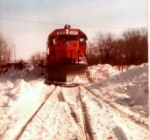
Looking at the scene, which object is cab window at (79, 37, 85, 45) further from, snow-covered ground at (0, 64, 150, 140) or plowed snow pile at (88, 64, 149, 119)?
snow-covered ground at (0, 64, 150, 140)

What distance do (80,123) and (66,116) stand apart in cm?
23

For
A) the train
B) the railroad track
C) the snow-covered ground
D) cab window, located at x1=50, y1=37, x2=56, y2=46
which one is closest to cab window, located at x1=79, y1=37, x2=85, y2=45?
the train

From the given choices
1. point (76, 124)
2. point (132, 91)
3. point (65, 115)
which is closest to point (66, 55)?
point (132, 91)

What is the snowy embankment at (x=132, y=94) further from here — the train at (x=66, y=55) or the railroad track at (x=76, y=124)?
the train at (x=66, y=55)

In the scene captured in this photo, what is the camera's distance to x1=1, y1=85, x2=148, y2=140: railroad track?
167cm

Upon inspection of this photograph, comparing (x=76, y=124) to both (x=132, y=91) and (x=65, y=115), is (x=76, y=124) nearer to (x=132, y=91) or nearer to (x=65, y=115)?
(x=65, y=115)

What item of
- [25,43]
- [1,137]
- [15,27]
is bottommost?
[1,137]

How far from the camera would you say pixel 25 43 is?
2.24 m

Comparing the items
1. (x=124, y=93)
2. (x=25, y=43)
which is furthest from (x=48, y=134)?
(x=124, y=93)

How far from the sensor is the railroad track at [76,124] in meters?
1.67

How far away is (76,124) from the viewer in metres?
1.90

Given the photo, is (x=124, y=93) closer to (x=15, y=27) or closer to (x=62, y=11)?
(x=62, y=11)

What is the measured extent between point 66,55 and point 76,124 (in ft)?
11.1

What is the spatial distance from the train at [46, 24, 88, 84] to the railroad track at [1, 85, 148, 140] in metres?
2.27
